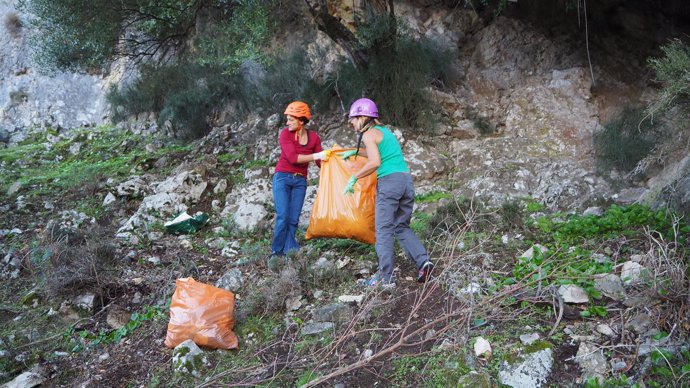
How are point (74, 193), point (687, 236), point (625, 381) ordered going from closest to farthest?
point (625, 381) → point (687, 236) → point (74, 193)

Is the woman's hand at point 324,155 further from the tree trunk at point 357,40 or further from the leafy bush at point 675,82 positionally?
the tree trunk at point 357,40

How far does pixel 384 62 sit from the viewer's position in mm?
7688

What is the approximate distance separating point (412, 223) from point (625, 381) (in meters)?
3.03

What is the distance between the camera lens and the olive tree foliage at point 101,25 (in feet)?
25.5

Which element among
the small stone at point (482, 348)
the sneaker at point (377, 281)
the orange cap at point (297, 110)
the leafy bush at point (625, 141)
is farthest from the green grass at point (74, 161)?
the small stone at point (482, 348)

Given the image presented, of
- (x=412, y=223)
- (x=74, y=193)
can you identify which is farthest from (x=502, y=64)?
(x=74, y=193)

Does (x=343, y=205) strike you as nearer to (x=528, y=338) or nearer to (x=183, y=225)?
(x=528, y=338)

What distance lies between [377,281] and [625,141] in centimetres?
431

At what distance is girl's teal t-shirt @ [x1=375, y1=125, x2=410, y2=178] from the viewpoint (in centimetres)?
397

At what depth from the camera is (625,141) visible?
6613 mm

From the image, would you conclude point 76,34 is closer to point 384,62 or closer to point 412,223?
point 384,62

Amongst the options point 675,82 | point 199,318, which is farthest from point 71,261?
point 675,82

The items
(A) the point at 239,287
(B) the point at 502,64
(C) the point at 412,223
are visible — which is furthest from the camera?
(B) the point at 502,64

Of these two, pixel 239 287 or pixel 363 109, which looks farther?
pixel 239 287
